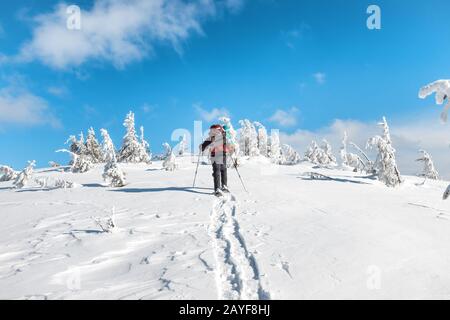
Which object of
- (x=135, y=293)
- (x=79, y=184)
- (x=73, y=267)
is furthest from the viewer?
(x=79, y=184)

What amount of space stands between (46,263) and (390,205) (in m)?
9.31

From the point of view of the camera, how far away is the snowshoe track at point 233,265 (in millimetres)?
4746

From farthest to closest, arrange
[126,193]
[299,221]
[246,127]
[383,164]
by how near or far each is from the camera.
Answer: [246,127] < [383,164] < [126,193] < [299,221]

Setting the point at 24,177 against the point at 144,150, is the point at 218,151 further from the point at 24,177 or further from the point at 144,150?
the point at 144,150

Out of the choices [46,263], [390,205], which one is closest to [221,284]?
[46,263]

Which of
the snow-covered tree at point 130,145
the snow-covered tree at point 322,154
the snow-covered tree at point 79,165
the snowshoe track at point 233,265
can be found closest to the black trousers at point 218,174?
the snowshoe track at point 233,265

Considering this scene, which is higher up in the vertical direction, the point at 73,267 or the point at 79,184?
the point at 79,184

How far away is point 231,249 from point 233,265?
2.84ft

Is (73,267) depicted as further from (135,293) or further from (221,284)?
(221,284)

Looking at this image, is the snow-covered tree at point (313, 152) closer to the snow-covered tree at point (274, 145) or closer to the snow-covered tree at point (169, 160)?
the snow-covered tree at point (274, 145)

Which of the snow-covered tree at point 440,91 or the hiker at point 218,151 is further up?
the snow-covered tree at point 440,91

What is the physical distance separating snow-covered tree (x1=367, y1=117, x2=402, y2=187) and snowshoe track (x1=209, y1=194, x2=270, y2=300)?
12803 mm

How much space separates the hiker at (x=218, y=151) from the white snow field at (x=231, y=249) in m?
1.76
